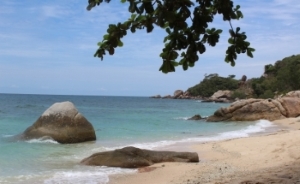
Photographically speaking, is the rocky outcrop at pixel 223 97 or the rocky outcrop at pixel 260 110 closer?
the rocky outcrop at pixel 260 110

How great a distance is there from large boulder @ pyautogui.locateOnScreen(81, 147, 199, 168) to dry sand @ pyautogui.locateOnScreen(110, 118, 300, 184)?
33 centimetres

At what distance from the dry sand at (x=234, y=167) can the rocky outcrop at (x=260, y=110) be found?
637 inches

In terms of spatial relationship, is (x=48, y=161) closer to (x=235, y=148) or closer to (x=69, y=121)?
(x=69, y=121)

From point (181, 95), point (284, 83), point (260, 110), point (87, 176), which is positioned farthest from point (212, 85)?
point (87, 176)

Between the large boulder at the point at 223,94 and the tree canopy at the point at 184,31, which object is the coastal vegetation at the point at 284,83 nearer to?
the large boulder at the point at 223,94

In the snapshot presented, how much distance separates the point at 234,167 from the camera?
30.5 feet

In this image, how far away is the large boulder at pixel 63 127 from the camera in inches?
588

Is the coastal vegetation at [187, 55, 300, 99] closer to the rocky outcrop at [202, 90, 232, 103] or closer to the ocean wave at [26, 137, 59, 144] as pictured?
the rocky outcrop at [202, 90, 232, 103]

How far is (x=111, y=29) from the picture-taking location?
11.2ft

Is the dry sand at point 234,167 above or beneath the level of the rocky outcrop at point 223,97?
beneath

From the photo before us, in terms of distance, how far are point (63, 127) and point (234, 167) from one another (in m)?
8.00

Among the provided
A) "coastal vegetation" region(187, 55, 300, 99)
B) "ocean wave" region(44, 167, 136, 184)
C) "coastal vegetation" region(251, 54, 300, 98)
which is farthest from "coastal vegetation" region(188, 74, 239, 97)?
"ocean wave" region(44, 167, 136, 184)

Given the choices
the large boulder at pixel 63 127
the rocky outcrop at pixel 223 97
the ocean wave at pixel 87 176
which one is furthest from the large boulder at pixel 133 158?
the rocky outcrop at pixel 223 97

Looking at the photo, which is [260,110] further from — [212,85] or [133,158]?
[212,85]
